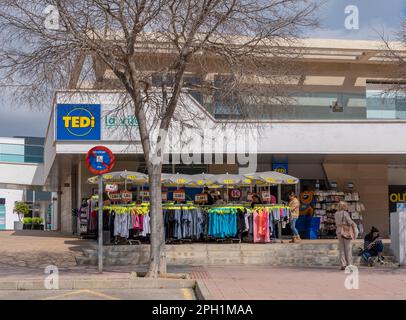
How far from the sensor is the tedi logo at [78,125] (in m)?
21.8

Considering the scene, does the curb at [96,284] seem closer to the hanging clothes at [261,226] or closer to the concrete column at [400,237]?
the hanging clothes at [261,226]

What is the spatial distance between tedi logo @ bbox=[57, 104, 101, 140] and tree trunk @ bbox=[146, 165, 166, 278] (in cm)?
785

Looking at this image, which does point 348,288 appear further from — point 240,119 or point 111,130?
point 111,130

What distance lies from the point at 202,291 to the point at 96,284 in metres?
2.78

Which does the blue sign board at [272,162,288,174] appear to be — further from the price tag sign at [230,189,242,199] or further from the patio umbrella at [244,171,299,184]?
the patio umbrella at [244,171,299,184]

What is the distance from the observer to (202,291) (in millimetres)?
11711

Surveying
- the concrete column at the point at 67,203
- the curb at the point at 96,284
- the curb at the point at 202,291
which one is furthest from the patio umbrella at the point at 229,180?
the concrete column at the point at 67,203

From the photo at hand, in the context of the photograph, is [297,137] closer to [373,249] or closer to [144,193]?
[144,193]

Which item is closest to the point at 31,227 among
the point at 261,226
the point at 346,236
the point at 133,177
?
the point at 133,177

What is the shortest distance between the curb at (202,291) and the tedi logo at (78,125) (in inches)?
394

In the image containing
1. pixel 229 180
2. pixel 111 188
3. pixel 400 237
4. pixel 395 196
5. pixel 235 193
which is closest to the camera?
pixel 400 237

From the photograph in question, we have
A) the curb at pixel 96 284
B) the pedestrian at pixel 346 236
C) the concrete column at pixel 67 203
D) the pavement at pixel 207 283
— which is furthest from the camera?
the concrete column at pixel 67 203
